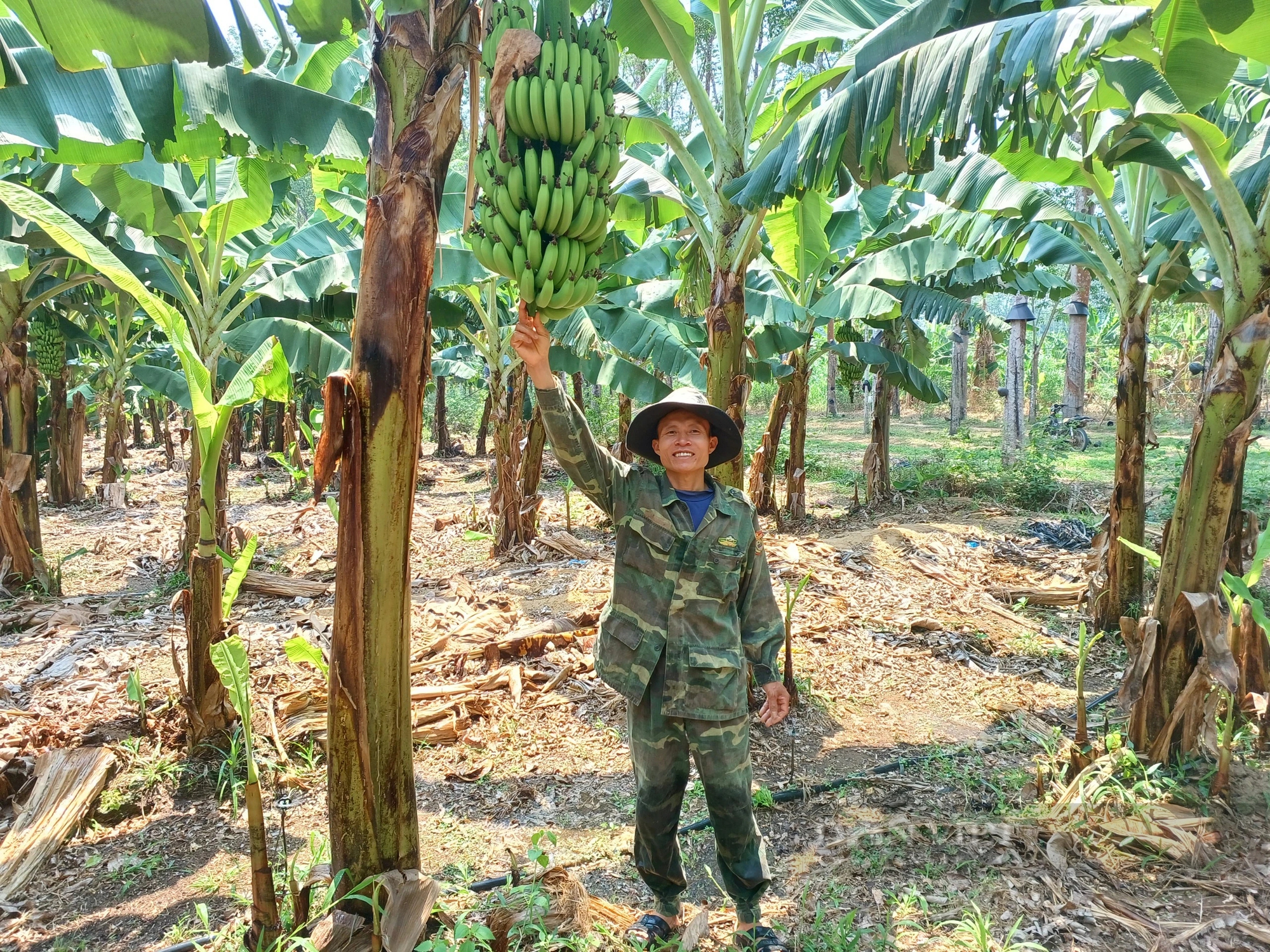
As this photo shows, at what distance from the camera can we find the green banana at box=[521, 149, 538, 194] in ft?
6.66

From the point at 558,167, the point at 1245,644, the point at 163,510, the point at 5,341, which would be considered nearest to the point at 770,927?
the point at 558,167

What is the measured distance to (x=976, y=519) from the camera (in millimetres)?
10188

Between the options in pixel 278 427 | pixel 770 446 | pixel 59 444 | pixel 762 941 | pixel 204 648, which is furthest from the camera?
pixel 278 427

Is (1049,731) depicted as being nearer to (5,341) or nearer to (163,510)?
(5,341)

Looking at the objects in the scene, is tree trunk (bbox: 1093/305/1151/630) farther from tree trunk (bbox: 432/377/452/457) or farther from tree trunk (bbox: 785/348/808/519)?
tree trunk (bbox: 432/377/452/457)

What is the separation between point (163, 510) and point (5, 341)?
503 cm

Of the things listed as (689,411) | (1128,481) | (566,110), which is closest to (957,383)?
(1128,481)

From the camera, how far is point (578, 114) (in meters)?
2.02

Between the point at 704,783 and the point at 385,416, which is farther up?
the point at 385,416

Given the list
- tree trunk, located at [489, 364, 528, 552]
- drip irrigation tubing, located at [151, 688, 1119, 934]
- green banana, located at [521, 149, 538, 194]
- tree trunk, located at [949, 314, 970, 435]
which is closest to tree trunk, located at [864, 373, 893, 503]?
tree trunk, located at [489, 364, 528, 552]

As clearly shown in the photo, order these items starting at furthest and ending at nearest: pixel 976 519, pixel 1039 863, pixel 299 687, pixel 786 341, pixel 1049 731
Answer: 1. pixel 976 519
2. pixel 786 341
3. pixel 299 687
4. pixel 1049 731
5. pixel 1039 863

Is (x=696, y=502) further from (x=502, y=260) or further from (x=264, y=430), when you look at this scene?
(x=264, y=430)

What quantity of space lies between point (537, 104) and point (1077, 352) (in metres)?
15.7

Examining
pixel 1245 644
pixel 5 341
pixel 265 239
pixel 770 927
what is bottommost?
pixel 770 927
